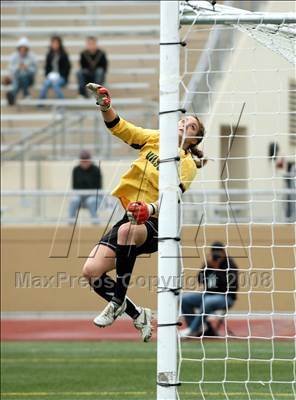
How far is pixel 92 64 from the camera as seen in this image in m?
21.3

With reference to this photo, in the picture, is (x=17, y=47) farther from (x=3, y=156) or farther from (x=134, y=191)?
(x=134, y=191)

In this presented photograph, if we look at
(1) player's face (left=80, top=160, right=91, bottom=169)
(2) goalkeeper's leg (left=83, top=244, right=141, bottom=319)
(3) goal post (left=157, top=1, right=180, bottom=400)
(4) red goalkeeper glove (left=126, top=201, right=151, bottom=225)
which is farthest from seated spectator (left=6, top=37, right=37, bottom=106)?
(3) goal post (left=157, top=1, right=180, bottom=400)

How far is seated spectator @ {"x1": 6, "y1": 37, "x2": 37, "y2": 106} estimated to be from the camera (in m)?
21.7

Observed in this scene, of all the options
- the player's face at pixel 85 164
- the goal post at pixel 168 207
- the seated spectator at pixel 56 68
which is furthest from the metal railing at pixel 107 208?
the goal post at pixel 168 207

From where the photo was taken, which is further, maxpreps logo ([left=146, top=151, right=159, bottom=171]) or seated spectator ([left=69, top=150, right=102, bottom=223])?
seated spectator ([left=69, top=150, right=102, bottom=223])

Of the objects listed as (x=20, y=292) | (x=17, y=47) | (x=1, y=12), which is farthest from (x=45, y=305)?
(x=1, y=12)

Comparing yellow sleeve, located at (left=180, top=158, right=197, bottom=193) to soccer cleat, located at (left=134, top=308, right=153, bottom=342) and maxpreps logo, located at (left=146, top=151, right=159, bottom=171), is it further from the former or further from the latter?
soccer cleat, located at (left=134, top=308, right=153, bottom=342)

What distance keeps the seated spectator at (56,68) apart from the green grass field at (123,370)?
792 cm

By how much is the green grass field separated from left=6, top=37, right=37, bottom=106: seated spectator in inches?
317

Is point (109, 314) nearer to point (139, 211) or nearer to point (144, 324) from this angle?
point (144, 324)

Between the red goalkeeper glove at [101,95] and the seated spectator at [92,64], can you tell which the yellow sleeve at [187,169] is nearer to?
the red goalkeeper glove at [101,95]

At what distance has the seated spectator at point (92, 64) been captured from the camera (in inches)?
837

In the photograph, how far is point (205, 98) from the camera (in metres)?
16.0

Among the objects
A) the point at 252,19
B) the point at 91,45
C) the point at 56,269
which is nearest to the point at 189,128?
the point at 252,19
